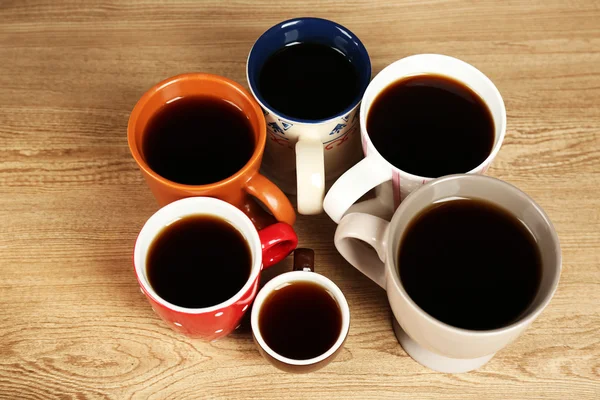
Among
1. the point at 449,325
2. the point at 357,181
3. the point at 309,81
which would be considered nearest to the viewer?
the point at 449,325

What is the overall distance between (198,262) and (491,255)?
13.0 inches

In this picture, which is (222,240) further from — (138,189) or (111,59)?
(111,59)

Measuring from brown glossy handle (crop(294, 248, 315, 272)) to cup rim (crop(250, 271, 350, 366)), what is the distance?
0.02 metres

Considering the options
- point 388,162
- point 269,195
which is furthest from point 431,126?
point 269,195

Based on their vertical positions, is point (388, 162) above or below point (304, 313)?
above

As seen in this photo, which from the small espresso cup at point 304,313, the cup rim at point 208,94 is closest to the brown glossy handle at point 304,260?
the small espresso cup at point 304,313

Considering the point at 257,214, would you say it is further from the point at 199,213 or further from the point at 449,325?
the point at 449,325

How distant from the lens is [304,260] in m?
0.84

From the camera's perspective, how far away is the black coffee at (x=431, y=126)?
32.9 inches

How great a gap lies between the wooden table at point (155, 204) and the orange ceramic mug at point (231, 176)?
11 centimetres

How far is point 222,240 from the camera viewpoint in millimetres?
827

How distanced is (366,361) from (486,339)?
214 mm

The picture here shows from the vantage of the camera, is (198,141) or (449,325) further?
(198,141)

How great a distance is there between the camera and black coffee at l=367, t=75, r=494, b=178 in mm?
836
